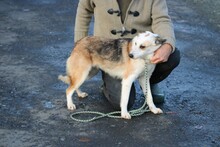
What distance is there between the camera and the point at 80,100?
16.9ft

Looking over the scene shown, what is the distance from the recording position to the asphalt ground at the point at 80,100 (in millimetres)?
4289

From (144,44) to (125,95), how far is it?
1.99 feet

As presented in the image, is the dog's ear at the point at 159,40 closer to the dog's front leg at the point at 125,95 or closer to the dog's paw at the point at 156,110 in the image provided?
the dog's front leg at the point at 125,95

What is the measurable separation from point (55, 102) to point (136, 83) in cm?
Answer: 120

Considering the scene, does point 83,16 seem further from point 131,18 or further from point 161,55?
point 161,55

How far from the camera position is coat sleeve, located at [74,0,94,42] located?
502 cm

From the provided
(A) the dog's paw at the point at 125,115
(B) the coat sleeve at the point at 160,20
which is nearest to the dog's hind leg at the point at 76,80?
(A) the dog's paw at the point at 125,115

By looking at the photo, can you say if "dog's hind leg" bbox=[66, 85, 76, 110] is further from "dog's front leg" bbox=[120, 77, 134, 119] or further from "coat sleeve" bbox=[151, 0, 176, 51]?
"coat sleeve" bbox=[151, 0, 176, 51]

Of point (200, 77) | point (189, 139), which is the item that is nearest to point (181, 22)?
point (200, 77)

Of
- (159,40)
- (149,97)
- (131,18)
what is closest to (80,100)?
(149,97)

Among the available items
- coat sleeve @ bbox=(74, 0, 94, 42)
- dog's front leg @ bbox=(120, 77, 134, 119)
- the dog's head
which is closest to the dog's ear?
the dog's head

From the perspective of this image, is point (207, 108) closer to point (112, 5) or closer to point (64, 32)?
point (112, 5)

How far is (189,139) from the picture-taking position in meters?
4.32

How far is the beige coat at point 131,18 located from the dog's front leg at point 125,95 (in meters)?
0.54
